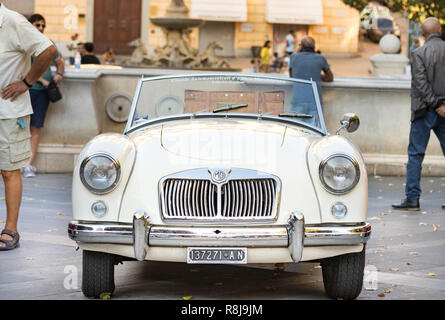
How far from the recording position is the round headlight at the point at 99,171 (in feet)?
18.8

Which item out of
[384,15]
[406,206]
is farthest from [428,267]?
[384,15]

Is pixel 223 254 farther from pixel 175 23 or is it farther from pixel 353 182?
pixel 175 23

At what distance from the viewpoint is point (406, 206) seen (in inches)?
390

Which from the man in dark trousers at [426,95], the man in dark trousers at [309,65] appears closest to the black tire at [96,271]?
the man in dark trousers at [426,95]

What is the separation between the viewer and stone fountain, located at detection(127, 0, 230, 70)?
20906 millimetres

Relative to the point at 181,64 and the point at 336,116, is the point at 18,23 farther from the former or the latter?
the point at 181,64

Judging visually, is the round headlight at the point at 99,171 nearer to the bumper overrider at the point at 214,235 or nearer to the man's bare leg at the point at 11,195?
the bumper overrider at the point at 214,235

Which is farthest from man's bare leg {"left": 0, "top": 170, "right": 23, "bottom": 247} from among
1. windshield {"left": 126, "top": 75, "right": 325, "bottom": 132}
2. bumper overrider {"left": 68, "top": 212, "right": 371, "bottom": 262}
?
bumper overrider {"left": 68, "top": 212, "right": 371, "bottom": 262}

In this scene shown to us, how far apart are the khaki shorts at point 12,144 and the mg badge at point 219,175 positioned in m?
2.18

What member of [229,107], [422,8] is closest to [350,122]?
[229,107]

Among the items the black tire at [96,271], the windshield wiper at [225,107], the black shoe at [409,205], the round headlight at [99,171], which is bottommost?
the black shoe at [409,205]

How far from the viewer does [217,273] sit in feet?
21.8

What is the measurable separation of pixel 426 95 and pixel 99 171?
15.3 ft

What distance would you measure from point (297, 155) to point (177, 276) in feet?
4.21
